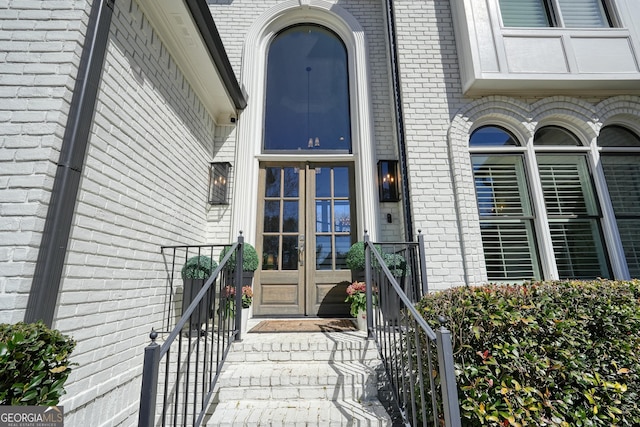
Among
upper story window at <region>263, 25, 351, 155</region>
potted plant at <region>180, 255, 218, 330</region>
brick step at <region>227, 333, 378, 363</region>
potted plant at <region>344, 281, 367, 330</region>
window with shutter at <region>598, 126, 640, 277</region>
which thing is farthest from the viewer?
upper story window at <region>263, 25, 351, 155</region>

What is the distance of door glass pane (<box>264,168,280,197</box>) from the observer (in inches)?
169

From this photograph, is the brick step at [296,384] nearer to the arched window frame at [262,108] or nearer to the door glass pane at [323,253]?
the door glass pane at [323,253]

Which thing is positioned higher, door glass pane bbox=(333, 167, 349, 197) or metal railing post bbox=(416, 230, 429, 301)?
door glass pane bbox=(333, 167, 349, 197)

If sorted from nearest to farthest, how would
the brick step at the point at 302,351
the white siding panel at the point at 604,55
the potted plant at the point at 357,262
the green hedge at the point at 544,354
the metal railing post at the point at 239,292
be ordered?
the green hedge at the point at 544,354
the brick step at the point at 302,351
the metal railing post at the point at 239,292
the potted plant at the point at 357,262
the white siding panel at the point at 604,55

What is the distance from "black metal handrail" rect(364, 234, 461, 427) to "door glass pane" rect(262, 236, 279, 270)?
60.4 inches

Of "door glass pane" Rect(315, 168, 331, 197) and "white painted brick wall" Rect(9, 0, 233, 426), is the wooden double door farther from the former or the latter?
"white painted brick wall" Rect(9, 0, 233, 426)

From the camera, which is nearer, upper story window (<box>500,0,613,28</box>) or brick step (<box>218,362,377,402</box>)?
brick step (<box>218,362,377,402</box>)

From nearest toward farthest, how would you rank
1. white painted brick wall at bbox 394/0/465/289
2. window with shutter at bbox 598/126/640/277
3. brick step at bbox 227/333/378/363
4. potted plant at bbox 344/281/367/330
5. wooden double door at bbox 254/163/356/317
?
brick step at bbox 227/333/378/363
potted plant at bbox 344/281/367/330
white painted brick wall at bbox 394/0/465/289
window with shutter at bbox 598/126/640/277
wooden double door at bbox 254/163/356/317

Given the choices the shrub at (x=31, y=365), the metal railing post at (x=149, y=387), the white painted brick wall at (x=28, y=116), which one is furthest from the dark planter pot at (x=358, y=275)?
the white painted brick wall at (x=28, y=116)

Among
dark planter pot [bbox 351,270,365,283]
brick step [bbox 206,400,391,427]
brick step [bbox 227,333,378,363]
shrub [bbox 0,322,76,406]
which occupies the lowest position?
brick step [bbox 206,400,391,427]

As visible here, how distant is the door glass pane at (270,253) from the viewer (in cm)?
402

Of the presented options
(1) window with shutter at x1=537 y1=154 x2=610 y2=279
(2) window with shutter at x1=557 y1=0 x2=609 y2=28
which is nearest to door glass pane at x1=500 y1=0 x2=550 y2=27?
(2) window with shutter at x1=557 y1=0 x2=609 y2=28

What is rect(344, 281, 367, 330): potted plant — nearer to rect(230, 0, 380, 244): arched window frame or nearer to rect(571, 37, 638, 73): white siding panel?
rect(230, 0, 380, 244): arched window frame

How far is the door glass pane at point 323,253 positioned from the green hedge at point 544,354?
2149mm
